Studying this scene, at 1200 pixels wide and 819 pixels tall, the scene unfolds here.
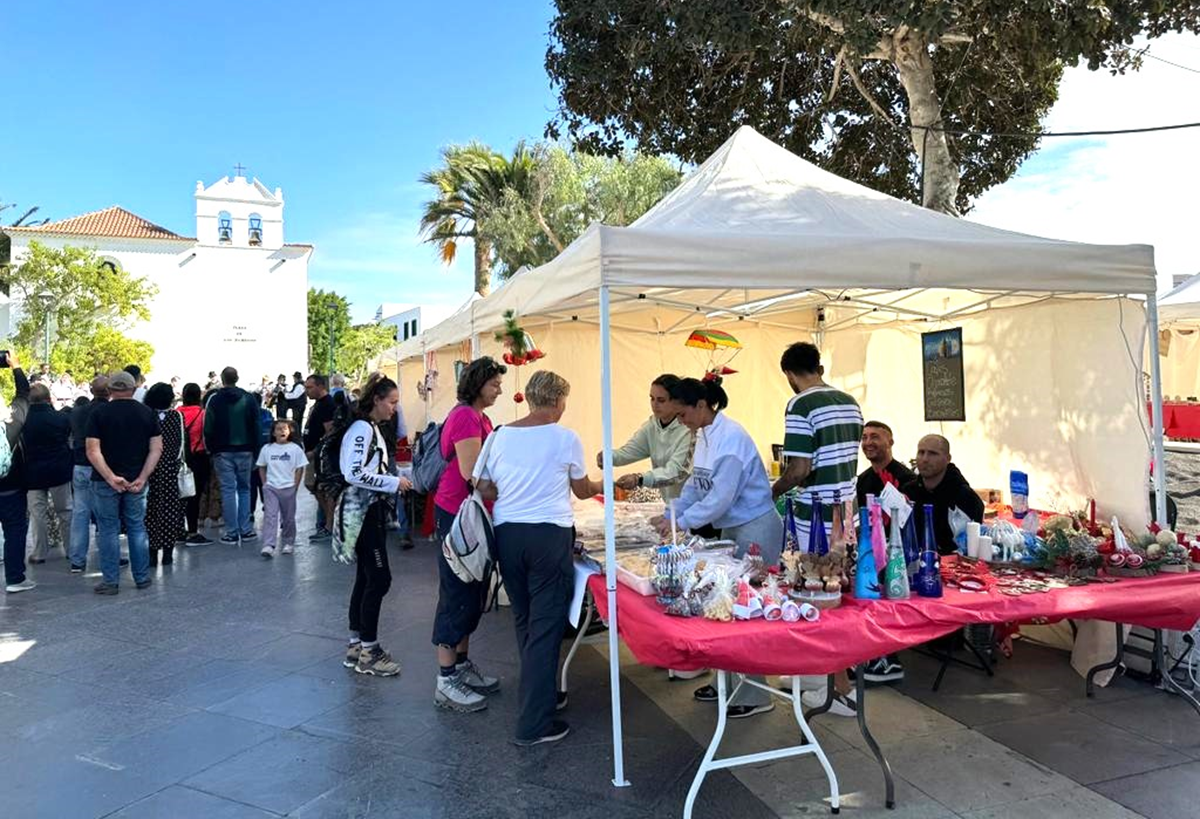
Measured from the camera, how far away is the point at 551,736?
11.1 feet

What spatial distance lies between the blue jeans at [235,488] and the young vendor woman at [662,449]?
4.69 metres

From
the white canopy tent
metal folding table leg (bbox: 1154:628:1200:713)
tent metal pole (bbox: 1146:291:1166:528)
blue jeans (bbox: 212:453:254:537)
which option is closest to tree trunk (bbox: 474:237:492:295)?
blue jeans (bbox: 212:453:254:537)

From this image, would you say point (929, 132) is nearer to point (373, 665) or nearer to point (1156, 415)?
→ point (1156, 415)

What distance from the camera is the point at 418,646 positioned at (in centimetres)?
480

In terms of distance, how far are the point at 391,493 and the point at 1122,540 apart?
3.44m

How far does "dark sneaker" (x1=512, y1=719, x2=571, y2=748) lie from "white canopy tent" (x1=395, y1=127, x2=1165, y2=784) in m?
0.44

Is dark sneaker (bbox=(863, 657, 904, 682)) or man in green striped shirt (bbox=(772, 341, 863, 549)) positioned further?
dark sneaker (bbox=(863, 657, 904, 682))

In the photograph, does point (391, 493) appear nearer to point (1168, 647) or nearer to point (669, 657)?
point (669, 657)

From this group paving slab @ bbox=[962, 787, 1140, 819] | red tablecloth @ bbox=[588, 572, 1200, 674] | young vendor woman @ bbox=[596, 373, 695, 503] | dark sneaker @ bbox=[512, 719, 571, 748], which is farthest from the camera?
young vendor woman @ bbox=[596, 373, 695, 503]

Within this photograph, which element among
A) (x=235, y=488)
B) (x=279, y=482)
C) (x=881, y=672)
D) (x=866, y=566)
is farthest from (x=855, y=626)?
(x=235, y=488)

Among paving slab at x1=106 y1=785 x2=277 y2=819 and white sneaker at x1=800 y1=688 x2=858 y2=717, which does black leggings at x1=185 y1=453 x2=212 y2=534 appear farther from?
white sneaker at x1=800 y1=688 x2=858 y2=717

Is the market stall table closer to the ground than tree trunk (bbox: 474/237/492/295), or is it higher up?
closer to the ground

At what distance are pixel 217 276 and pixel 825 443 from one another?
1544 inches

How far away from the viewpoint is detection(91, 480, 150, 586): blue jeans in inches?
236
